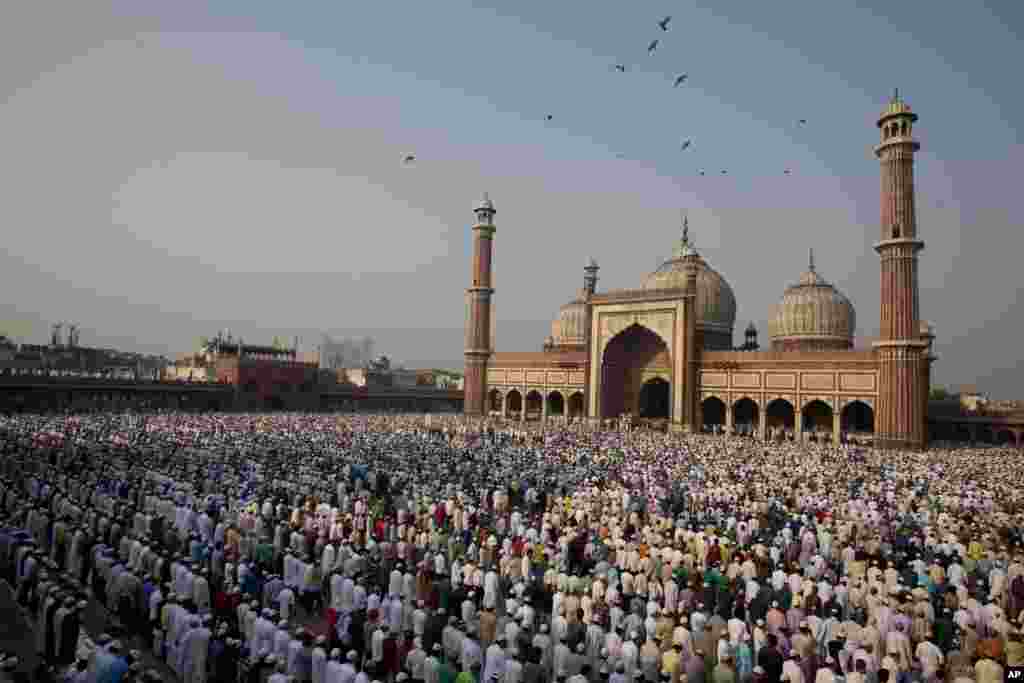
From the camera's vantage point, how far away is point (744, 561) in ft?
33.7

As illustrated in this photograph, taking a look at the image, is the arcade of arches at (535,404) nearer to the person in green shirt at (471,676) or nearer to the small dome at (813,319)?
the small dome at (813,319)

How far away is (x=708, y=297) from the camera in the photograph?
44906 millimetres

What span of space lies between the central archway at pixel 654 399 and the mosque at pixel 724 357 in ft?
0.35

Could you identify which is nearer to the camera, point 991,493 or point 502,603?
point 502,603

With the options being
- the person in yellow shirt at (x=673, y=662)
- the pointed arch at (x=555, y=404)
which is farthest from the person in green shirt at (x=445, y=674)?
the pointed arch at (x=555, y=404)

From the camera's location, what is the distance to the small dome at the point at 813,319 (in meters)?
40.7

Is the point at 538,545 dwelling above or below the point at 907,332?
below

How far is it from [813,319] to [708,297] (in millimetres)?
6743

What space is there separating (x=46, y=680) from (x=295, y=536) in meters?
4.53

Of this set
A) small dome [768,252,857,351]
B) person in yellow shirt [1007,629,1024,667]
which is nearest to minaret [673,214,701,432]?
small dome [768,252,857,351]

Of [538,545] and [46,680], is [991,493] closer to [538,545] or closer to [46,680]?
[538,545]

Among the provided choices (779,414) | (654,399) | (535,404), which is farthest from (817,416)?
(535,404)

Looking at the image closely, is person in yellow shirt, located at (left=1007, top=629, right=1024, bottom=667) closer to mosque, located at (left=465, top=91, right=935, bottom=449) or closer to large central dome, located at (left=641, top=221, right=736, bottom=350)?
mosque, located at (left=465, top=91, right=935, bottom=449)

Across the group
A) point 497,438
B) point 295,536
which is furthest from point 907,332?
point 295,536
